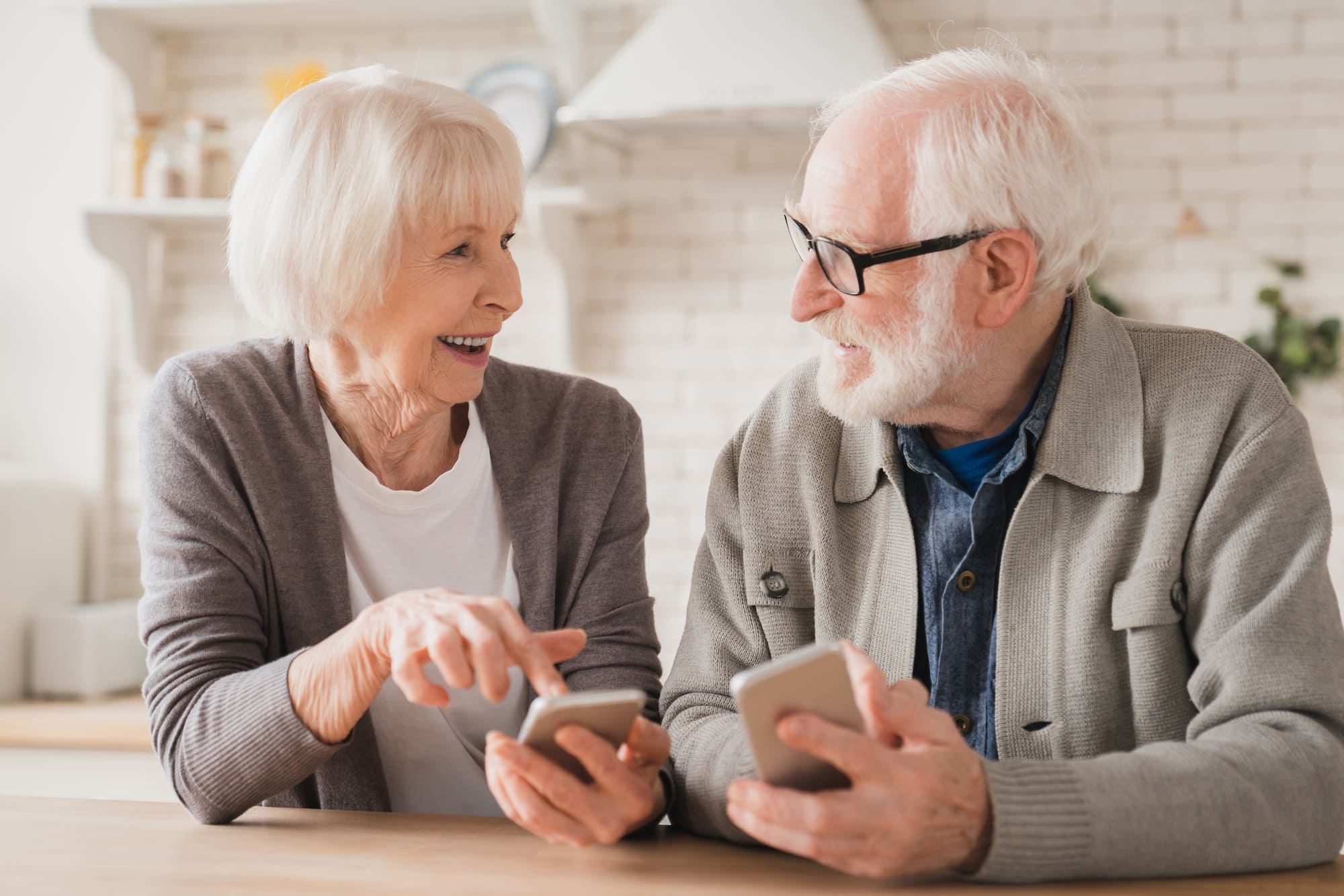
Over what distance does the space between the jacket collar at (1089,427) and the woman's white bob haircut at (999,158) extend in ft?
0.27

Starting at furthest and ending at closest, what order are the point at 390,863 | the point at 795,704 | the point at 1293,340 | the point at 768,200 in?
1. the point at 768,200
2. the point at 1293,340
3. the point at 390,863
4. the point at 795,704

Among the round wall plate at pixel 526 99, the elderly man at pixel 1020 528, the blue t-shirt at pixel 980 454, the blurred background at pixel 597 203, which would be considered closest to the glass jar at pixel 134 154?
the blurred background at pixel 597 203

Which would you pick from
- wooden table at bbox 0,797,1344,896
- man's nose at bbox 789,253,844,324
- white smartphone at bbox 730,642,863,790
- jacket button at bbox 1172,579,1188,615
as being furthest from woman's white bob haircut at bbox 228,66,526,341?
jacket button at bbox 1172,579,1188,615

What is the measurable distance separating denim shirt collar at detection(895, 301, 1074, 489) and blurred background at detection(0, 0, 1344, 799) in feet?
5.33

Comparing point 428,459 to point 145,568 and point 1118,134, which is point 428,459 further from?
point 1118,134

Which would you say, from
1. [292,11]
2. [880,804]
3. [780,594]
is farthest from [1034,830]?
[292,11]

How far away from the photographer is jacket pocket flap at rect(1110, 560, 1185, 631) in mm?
1356

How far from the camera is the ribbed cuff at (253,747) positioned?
1.31 metres

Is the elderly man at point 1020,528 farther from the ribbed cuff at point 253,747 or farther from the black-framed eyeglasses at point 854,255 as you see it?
the ribbed cuff at point 253,747

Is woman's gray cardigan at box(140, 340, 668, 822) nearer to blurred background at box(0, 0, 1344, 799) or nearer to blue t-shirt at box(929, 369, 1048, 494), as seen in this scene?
blue t-shirt at box(929, 369, 1048, 494)

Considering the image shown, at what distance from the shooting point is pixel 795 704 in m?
1.07

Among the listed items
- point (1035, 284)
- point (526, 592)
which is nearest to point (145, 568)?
point (526, 592)

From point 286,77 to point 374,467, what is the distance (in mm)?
2156

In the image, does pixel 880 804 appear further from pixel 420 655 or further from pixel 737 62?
pixel 737 62
